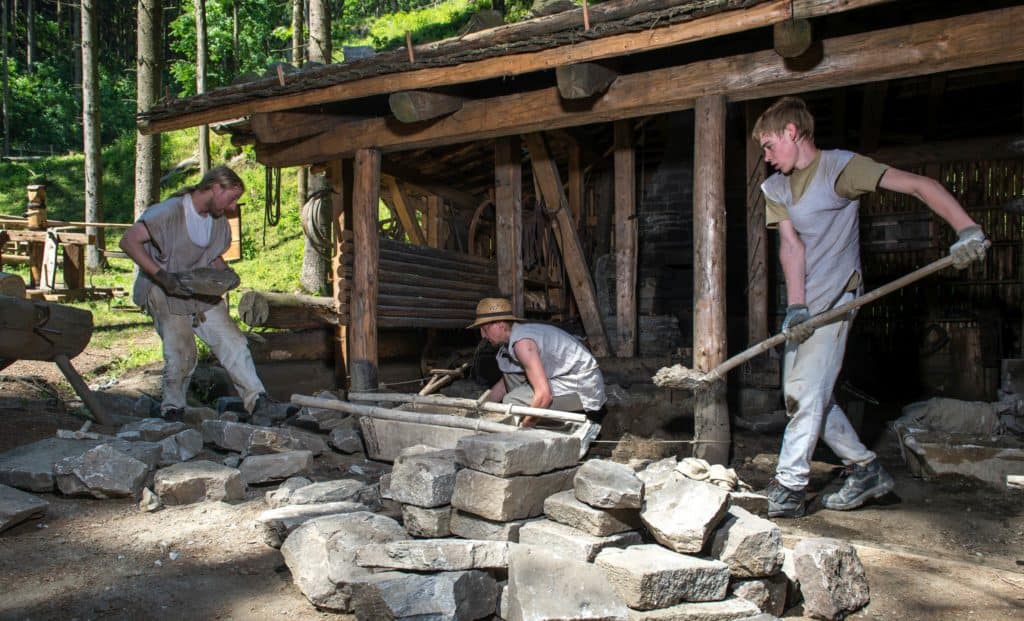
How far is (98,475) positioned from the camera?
4047mm

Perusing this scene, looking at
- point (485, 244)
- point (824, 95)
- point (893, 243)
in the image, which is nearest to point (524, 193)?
point (485, 244)

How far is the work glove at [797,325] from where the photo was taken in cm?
382

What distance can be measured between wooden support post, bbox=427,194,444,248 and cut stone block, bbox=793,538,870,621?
21.9 ft

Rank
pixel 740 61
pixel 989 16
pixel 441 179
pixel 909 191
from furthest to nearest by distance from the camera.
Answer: pixel 441 179
pixel 740 61
pixel 989 16
pixel 909 191

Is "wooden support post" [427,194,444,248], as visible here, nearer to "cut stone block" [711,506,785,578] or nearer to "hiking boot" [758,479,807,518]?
"hiking boot" [758,479,807,518]

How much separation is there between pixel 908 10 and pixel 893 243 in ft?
13.2

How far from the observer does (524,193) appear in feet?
33.1

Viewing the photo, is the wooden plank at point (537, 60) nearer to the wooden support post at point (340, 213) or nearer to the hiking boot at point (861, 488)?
the wooden support post at point (340, 213)

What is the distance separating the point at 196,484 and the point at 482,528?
191 centimetres

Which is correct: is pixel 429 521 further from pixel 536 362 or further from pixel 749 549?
pixel 536 362

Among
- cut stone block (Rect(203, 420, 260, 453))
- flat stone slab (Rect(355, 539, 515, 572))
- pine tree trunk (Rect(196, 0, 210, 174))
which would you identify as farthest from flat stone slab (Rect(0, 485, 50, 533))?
pine tree trunk (Rect(196, 0, 210, 174))

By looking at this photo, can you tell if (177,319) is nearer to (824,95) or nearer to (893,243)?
(824,95)

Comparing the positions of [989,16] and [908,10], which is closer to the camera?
[989,16]

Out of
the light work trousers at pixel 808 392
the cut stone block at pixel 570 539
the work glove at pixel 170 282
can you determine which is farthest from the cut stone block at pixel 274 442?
the light work trousers at pixel 808 392
